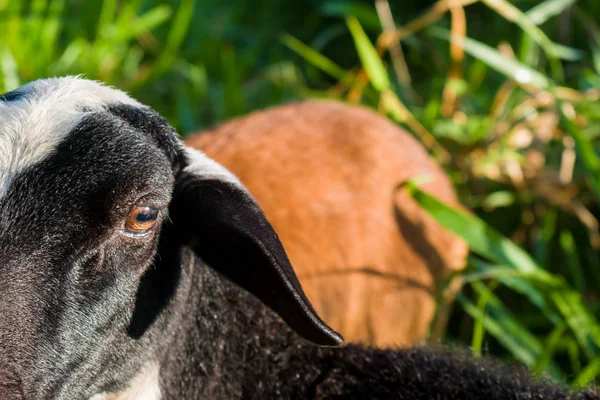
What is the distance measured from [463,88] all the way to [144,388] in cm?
361

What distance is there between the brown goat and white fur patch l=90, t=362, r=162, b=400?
1.38m

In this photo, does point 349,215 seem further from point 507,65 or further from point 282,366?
point 282,366

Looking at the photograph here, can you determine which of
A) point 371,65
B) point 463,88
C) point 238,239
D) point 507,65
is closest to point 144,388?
point 238,239

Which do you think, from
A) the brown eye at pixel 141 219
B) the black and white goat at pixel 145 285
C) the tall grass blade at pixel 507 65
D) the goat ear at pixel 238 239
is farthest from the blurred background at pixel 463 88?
the brown eye at pixel 141 219

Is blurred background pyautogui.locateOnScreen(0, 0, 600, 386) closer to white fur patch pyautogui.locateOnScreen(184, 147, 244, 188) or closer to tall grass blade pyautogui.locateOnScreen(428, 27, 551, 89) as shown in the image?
tall grass blade pyautogui.locateOnScreen(428, 27, 551, 89)

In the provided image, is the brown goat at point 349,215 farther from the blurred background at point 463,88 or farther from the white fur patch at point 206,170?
the white fur patch at point 206,170

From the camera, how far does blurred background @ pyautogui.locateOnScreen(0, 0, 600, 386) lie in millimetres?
3744

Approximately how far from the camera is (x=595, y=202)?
4.79 m

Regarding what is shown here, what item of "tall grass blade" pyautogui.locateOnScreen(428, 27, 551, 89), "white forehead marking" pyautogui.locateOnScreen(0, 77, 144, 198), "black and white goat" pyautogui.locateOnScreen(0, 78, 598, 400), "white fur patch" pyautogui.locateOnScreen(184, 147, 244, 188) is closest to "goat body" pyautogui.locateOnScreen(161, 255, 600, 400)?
"black and white goat" pyautogui.locateOnScreen(0, 78, 598, 400)

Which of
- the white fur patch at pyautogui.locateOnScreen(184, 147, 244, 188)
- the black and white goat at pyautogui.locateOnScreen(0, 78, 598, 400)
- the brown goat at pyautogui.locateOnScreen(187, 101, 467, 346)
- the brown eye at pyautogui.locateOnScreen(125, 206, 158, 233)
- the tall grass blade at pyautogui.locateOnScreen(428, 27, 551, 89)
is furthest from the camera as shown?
the tall grass blade at pyautogui.locateOnScreen(428, 27, 551, 89)

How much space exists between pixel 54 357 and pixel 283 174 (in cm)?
201

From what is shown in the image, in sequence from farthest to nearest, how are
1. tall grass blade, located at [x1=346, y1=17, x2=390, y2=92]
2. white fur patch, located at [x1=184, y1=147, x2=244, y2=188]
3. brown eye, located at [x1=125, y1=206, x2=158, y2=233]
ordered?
tall grass blade, located at [x1=346, y1=17, x2=390, y2=92]
white fur patch, located at [x1=184, y1=147, x2=244, y2=188]
brown eye, located at [x1=125, y1=206, x2=158, y2=233]

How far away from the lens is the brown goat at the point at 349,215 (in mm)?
3736

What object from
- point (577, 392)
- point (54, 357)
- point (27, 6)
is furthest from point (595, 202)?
point (27, 6)
